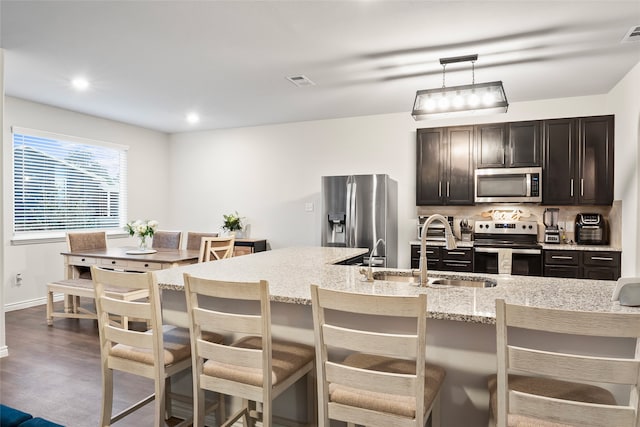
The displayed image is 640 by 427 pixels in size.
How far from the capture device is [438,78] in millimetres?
3918

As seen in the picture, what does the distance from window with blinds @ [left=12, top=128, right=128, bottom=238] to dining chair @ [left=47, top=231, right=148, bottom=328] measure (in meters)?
0.73

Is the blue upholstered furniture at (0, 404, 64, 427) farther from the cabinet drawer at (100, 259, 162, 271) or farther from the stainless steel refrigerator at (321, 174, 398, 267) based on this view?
the stainless steel refrigerator at (321, 174, 398, 267)

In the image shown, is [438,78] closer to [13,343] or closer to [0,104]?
[0,104]

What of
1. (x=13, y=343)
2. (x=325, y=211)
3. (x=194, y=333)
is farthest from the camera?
(x=325, y=211)

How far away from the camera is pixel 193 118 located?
580 cm

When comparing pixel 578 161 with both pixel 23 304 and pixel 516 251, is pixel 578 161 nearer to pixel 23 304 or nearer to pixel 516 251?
pixel 516 251

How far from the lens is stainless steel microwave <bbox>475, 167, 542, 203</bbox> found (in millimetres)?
4512

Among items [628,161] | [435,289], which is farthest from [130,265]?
[628,161]

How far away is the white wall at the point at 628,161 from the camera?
3.60m

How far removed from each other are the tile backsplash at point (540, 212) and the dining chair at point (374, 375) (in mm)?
3819

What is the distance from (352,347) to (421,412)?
308 mm

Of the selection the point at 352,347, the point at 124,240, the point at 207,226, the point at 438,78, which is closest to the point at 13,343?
the point at 124,240

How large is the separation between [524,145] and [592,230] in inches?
47.7

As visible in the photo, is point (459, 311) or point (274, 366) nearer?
point (459, 311)
